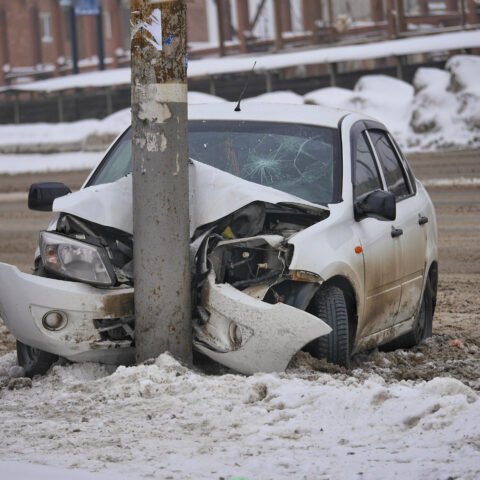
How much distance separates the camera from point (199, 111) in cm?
839

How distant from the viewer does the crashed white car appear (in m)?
6.65

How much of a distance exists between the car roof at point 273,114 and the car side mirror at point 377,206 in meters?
0.81

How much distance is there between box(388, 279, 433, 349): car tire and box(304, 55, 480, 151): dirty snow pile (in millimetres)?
16242

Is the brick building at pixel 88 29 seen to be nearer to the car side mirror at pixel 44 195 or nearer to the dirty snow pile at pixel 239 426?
the car side mirror at pixel 44 195

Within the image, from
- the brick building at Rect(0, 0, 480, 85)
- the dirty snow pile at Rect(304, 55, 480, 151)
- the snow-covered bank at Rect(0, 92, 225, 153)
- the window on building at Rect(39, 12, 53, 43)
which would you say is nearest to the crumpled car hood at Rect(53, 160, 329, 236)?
the dirty snow pile at Rect(304, 55, 480, 151)

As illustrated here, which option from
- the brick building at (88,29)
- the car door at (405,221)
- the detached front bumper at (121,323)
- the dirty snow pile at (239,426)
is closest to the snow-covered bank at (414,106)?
the brick building at (88,29)

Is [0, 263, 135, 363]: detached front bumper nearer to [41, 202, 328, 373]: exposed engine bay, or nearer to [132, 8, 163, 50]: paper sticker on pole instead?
[41, 202, 328, 373]: exposed engine bay

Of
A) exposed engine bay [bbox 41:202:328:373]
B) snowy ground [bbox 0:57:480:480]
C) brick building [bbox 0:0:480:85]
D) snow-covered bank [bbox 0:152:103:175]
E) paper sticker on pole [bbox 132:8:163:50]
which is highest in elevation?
brick building [bbox 0:0:480:85]

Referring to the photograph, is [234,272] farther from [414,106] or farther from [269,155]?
[414,106]

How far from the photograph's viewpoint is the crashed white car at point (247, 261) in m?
6.65

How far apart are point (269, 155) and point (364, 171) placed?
58 cm

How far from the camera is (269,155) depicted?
310 inches

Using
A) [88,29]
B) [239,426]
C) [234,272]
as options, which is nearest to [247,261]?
[234,272]

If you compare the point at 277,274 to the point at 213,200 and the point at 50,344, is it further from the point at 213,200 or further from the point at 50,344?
the point at 50,344
